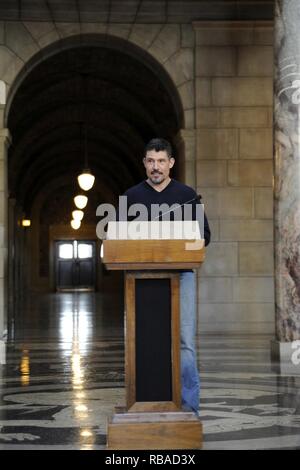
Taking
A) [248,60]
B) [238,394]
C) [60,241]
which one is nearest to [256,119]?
[248,60]

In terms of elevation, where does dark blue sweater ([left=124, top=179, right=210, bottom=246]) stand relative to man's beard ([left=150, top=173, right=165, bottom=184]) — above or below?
below

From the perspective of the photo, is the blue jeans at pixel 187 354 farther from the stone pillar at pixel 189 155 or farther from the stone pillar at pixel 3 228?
the stone pillar at pixel 189 155

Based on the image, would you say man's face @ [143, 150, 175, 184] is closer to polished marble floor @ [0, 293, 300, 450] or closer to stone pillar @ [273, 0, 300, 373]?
polished marble floor @ [0, 293, 300, 450]

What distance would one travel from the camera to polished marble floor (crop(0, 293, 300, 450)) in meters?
5.25

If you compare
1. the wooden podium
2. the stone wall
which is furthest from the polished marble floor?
the stone wall

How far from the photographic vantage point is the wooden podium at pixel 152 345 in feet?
15.7

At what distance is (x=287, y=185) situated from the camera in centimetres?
997

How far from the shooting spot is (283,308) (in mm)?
9953

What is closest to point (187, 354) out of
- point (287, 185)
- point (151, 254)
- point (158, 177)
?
point (151, 254)

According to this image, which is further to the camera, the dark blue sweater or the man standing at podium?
Answer: the dark blue sweater

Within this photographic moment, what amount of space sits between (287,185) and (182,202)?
15.9 ft

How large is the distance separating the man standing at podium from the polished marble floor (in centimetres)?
37

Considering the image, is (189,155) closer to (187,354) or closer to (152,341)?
(187,354)
